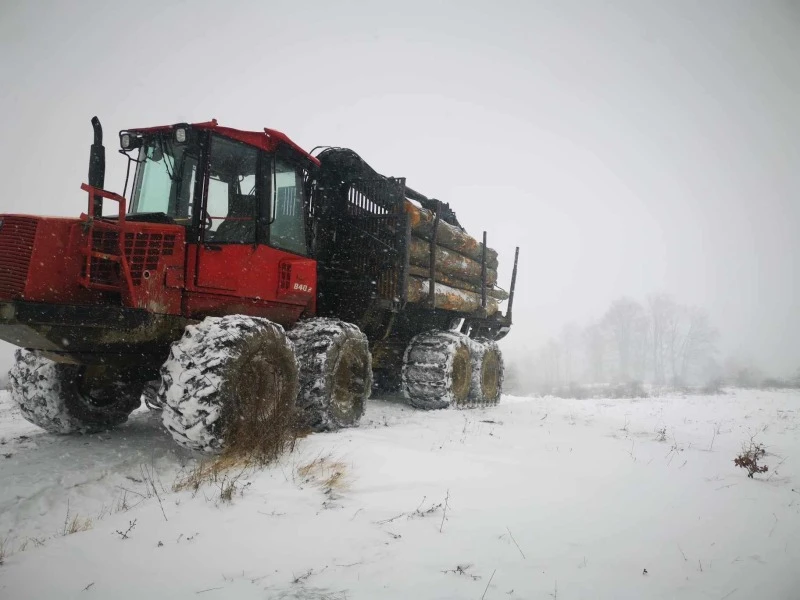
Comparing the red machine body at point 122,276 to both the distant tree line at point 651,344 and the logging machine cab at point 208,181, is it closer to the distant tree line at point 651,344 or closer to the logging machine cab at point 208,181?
the logging machine cab at point 208,181

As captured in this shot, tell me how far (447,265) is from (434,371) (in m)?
2.31

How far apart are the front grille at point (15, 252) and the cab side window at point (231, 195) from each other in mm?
1499

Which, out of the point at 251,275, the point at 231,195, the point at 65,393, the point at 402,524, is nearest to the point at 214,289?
the point at 251,275

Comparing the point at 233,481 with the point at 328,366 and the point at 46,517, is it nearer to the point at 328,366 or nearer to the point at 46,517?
the point at 46,517

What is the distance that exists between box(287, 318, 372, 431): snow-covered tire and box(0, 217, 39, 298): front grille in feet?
9.15

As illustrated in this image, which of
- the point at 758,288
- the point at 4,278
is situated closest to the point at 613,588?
the point at 4,278

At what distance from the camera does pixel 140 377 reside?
5539 millimetres

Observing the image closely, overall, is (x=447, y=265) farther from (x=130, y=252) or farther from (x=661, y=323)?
(x=661, y=323)

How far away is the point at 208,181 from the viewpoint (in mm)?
5133

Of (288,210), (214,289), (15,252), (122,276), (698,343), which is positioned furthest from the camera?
(698,343)

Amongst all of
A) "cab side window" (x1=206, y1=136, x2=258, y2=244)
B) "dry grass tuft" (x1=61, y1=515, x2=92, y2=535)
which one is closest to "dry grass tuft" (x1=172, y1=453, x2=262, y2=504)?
"dry grass tuft" (x1=61, y1=515, x2=92, y2=535)

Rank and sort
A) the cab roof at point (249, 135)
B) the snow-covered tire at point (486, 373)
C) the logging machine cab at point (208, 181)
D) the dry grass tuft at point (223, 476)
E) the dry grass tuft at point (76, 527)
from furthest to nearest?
the snow-covered tire at point (486, 373) → the cab roof at point (249, 135) → the logging machine cab at point (208, 181) → the dry grass tuft at point (223, 476) → the dry grass tuft at point (76, 527)

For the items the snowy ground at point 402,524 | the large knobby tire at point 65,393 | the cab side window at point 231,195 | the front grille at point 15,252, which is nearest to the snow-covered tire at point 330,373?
the snowy ground at point 402,524

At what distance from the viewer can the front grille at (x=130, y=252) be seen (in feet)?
14.5
